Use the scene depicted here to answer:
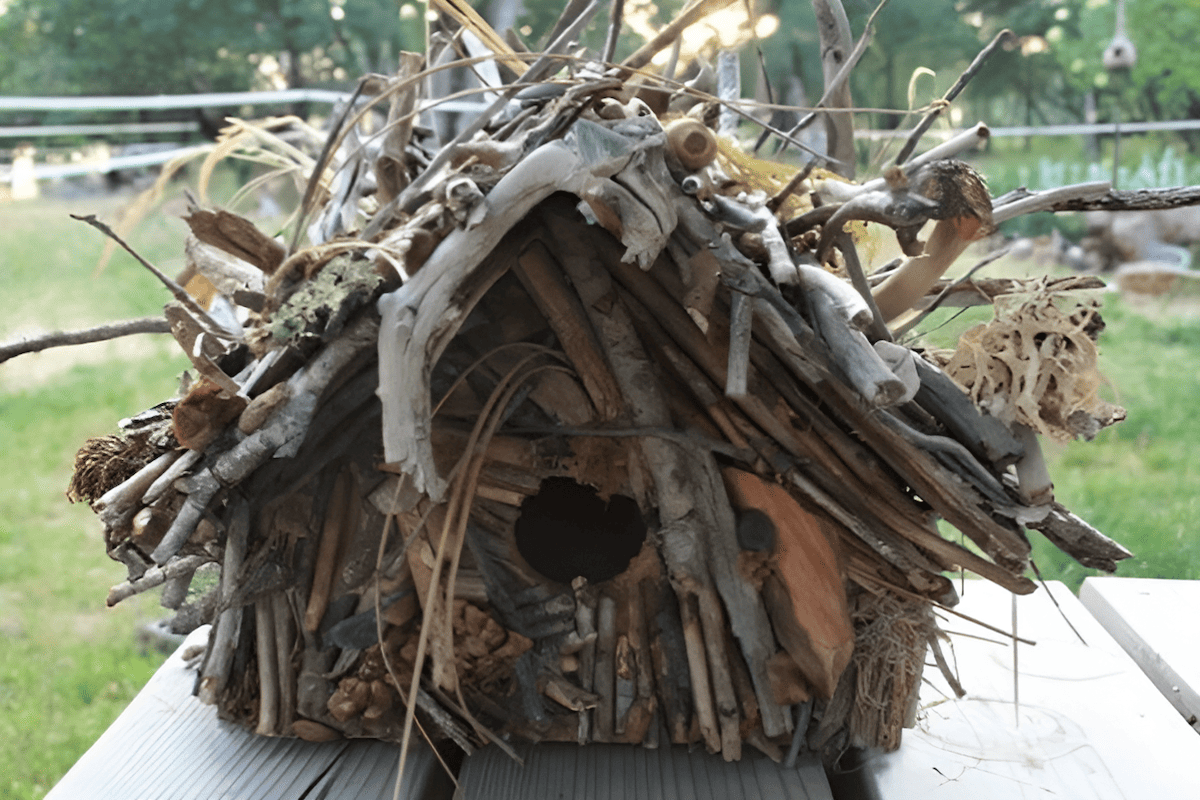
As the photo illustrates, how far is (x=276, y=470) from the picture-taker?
4.26 ft

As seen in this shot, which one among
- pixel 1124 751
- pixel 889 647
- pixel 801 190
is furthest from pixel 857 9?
pixel 1124 751

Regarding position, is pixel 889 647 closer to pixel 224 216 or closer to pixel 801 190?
pixel 801 190

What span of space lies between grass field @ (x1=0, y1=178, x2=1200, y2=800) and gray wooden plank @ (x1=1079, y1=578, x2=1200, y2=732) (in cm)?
68

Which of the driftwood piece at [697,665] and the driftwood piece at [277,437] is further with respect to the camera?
the driftwood piece at [697,665]

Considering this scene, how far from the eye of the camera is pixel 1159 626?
193cm

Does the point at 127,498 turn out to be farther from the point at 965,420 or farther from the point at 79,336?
the point at 965,420

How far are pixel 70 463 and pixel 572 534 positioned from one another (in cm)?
282

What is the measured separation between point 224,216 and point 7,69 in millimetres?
4735

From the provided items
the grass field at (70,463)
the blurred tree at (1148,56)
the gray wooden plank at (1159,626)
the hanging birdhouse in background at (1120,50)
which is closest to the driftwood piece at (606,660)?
the grass field at (70,463)

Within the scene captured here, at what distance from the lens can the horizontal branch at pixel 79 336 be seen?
4.18 ft

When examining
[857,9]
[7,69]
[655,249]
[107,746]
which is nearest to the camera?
[655,249]

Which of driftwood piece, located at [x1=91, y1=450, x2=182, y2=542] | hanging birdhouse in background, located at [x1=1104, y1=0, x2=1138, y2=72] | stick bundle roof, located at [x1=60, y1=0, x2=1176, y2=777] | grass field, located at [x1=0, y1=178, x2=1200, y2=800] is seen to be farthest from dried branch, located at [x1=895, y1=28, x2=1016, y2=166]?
hanging birdhouse in background, located at [x1=1104, y1=0, x2=1138, y2=72]

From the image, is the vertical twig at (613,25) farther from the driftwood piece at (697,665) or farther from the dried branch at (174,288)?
the driftwood piece at (697,665)

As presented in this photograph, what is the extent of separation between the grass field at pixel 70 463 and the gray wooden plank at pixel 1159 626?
2.22 feet
